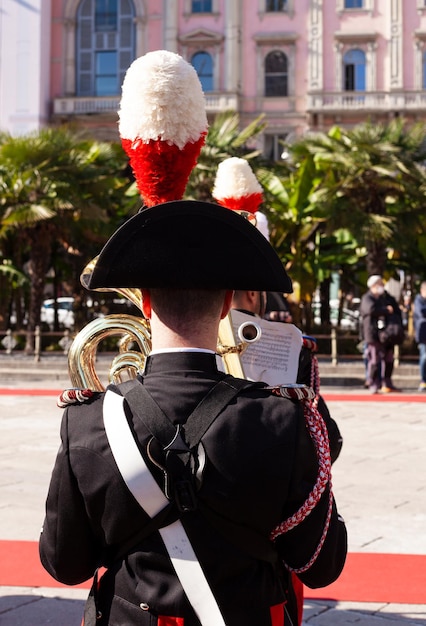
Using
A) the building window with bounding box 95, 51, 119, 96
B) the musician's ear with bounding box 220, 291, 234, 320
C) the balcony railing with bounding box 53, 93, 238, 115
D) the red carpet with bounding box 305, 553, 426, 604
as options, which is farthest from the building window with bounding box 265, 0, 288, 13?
the musician's ear with bounding box 220, 291, 234, 320

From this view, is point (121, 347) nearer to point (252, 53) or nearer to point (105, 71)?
point (252, 53)

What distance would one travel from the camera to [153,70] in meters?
2.37

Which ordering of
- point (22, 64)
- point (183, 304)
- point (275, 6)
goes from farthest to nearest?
point (22, 64) < point (275, 6) < point (183, 304)

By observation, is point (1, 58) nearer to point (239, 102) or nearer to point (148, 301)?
point (239, 102)

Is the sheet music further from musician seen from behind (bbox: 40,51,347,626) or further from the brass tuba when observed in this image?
musician seen from behind (bbox: 40,51,347,626)

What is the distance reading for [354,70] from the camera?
35.5 metres

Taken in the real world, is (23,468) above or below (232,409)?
below

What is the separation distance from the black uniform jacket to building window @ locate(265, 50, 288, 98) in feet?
115

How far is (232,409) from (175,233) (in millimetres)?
410

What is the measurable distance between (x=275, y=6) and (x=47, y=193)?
20.2m

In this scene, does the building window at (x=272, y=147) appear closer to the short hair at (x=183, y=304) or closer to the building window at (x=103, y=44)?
the building window at (x=103, y=44)

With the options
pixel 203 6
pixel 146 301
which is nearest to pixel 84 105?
pixel 203 6

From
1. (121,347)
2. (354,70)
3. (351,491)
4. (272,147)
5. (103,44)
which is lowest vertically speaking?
(351,491)

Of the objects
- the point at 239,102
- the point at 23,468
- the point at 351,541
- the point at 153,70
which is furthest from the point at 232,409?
the point at 239,102
